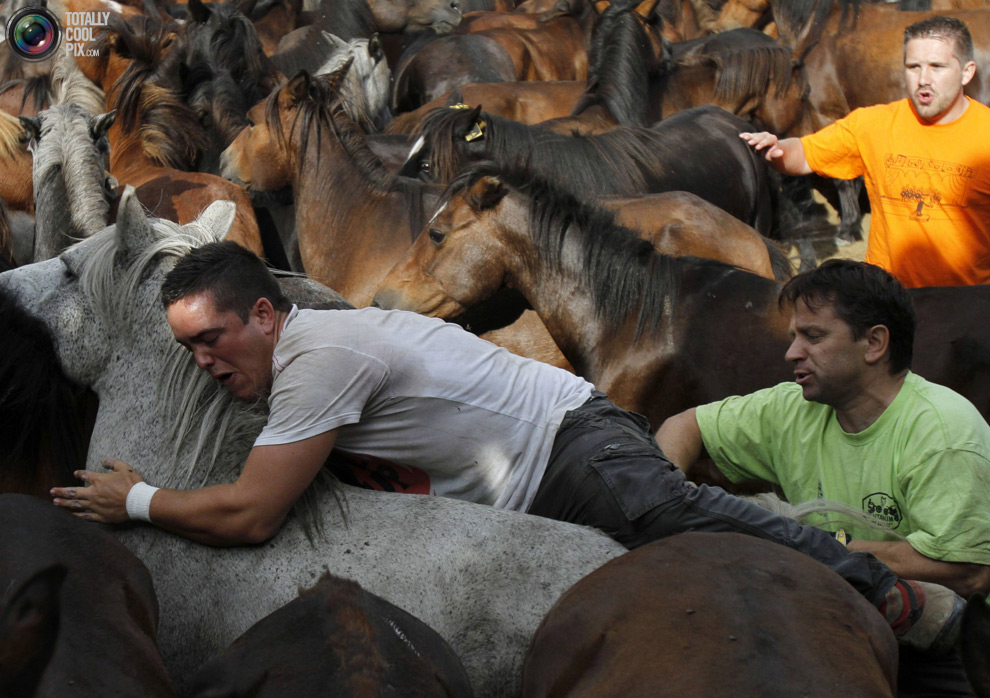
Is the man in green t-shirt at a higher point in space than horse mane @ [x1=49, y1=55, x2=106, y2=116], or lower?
higher

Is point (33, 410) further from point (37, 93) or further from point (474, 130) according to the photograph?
point (37, 93)

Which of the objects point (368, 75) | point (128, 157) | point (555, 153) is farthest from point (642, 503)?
point (368, 75)

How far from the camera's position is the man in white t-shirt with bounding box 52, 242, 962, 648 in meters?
2.28

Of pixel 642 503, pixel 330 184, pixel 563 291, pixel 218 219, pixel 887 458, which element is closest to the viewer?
pixel 642 503

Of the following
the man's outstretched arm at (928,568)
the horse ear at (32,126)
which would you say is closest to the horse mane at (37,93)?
the horse ear at (32,126)

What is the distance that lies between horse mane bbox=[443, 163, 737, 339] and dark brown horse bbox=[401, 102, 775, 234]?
4.30 feet

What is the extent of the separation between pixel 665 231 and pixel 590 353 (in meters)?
1.00

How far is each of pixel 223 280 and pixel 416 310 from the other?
79.8 inches

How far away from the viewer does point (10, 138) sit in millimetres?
5316

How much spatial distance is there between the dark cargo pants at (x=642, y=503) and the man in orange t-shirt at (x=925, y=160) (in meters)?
2.37

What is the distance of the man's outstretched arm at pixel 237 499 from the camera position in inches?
89.0

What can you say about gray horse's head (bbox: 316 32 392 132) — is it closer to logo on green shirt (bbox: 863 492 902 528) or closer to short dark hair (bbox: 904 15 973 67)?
short dark hair (bbox: 904 15 973 67)

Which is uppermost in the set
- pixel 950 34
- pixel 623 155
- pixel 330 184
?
pixel 950 34

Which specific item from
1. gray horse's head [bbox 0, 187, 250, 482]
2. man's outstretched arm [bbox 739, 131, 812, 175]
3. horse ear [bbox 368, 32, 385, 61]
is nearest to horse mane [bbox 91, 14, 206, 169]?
horse ear [bbox 368, 32, 385, 61]
